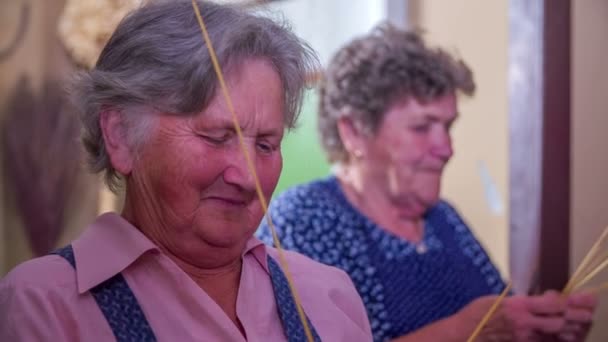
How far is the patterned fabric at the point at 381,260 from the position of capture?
1.69 metres

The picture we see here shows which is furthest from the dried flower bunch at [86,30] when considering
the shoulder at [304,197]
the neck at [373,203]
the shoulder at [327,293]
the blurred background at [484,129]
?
the shoulder at [327,293]

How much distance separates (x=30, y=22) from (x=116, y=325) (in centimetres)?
171

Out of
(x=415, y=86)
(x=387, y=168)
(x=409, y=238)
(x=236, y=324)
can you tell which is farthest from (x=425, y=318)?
(x=236, y=324)

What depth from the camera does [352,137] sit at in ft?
6.25

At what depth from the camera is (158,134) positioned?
989mm

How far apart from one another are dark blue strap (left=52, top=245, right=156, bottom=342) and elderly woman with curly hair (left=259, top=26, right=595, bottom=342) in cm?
68

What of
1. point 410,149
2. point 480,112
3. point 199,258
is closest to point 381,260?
point 410,149

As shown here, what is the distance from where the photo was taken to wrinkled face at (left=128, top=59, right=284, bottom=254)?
3.20 feet

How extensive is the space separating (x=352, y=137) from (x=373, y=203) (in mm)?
155

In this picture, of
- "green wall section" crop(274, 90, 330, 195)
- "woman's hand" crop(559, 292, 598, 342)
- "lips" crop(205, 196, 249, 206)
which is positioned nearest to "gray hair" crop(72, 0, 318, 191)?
"lips" crop(205, 196, 249, 206)

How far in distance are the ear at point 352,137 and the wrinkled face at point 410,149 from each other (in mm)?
16

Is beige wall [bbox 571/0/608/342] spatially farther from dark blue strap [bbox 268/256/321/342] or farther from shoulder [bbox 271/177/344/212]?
→ dark blue strap [bbox 268/256/321/342]

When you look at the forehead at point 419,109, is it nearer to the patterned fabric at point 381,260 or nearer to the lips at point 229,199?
the patterned fabric at point 381,260

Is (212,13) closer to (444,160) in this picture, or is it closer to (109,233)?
(109,233)
